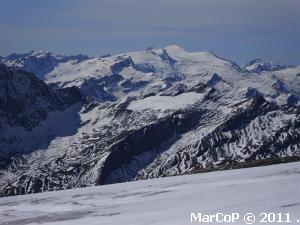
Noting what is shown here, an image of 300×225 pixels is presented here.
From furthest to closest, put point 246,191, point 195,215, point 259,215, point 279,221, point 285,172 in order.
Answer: point 285,172 → point 246,191 → point 195,215 → point 259,215 → point 279,221

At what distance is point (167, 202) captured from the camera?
43656mm

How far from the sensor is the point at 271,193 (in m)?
41.2

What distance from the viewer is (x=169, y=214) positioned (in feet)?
123

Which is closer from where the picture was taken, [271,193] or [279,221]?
[279,221]

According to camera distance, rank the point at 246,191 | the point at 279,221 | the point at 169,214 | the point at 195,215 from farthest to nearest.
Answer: the point at 246,191 < the point at 169,214 < the point at 195,215 < the point at 279,221

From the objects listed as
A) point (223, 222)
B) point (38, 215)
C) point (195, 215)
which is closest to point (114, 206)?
point (38, 215)

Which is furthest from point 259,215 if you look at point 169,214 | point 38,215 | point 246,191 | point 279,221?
point 38,215

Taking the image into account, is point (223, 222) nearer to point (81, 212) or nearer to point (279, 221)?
point (279, 221)

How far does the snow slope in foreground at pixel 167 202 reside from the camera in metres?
36.8

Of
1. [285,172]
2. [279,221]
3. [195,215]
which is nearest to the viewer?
[279,221]

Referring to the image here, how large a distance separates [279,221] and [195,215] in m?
6.15

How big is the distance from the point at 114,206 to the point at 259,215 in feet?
52.9

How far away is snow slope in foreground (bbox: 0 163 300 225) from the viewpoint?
3678cm

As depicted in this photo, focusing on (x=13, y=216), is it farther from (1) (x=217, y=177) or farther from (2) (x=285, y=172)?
(2) (x=285, y=172)
